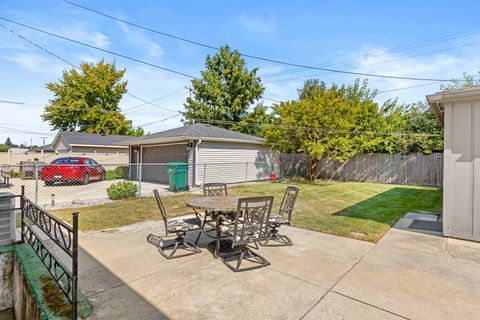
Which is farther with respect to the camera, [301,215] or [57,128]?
[57,128]

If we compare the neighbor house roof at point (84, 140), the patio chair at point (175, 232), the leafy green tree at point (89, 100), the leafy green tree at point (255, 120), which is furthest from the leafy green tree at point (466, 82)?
the leafy green tree at point (89, 100)

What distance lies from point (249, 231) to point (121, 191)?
22.6ft

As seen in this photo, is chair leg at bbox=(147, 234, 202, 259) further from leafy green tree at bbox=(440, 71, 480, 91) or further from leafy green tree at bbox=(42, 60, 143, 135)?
leafy green tree at bbox=(42, 60, 143, 135)

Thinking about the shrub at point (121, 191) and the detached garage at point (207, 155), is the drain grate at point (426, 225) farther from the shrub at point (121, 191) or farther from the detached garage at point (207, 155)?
the shrub at point (121, 191)

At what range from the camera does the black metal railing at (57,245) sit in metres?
2.21

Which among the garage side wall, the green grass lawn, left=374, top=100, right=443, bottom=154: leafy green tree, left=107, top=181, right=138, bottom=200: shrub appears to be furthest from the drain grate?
left=374, top=100, right=443, bottom=154: leafy green tree

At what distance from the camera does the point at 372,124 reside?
16.2 m

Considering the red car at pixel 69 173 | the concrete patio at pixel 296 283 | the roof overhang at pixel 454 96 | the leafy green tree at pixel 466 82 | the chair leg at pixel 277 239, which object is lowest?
the concrete patio at pixel 296 283

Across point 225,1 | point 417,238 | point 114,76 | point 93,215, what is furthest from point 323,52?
point 114,76

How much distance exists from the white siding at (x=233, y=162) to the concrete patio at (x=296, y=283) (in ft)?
26.5

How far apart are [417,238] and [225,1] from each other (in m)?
10.3

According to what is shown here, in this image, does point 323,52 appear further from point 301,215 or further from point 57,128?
point 57,128

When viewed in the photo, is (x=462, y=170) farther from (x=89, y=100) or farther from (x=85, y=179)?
(x=89, y=100)

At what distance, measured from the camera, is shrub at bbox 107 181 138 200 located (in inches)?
357
